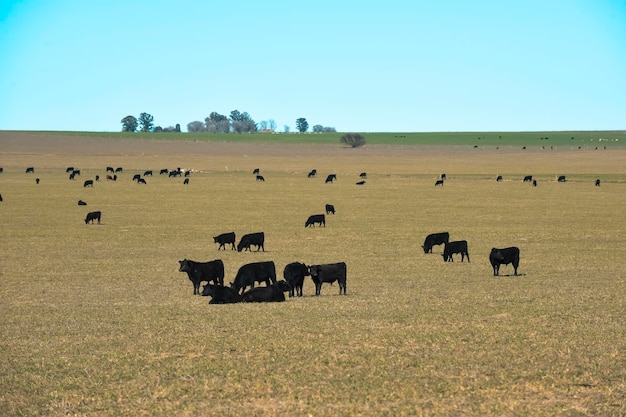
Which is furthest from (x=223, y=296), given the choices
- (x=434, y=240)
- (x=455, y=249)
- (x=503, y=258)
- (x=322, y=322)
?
(x=434, y=240)

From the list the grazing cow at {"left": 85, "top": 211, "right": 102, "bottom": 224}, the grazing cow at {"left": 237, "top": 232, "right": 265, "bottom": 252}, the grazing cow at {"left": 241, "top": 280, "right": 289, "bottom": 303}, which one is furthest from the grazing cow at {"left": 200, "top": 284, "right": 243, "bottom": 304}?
the grazing cow at {"left": 85, "top": 211, "right": 102, "bottom": 224}

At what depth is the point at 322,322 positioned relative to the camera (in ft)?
56.5

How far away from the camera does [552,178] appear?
93.2m

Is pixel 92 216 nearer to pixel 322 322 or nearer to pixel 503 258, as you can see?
pixel 503 258

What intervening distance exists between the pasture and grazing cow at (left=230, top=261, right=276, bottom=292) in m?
1.21

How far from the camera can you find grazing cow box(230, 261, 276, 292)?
2145 cm

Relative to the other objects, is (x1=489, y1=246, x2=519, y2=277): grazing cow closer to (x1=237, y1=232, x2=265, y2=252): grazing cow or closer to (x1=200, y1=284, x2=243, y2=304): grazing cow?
(x1=200, y1=284, x2=243, y2=304): grazing cow

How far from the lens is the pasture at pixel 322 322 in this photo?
477 inches

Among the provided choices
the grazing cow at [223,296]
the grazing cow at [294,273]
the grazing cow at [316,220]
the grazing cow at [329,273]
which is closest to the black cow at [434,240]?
the grazing cow at [316,220]

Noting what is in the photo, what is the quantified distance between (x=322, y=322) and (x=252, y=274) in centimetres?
476

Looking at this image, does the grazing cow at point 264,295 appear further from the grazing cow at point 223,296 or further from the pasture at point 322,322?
the pasture at point 322,322

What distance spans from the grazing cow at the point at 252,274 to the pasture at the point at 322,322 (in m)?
1.21

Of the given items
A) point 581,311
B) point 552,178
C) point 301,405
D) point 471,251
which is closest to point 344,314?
point 581,311

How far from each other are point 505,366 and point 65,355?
23.7 feet
